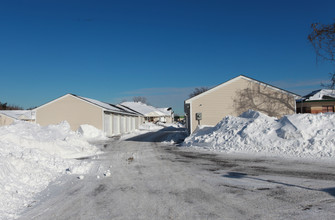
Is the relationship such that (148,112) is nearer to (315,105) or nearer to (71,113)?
(71,113)

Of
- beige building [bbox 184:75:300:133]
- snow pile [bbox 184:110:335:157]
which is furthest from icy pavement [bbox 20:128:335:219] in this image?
beige building [bbox 184:75:300:133]

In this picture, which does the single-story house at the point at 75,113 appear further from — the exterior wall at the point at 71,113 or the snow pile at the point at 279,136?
the snow pile at the point at 279,136

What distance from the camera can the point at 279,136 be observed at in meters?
13.9

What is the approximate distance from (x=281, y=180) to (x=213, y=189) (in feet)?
7.17

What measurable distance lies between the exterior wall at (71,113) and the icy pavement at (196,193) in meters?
20.1

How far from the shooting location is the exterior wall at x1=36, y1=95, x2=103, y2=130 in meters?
29.0

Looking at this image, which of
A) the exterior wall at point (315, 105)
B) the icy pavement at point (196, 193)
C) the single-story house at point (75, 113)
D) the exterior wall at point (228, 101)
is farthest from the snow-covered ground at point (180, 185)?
the exterior wall at point (315, 105)

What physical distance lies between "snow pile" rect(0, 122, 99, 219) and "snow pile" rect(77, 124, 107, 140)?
11.4 meters

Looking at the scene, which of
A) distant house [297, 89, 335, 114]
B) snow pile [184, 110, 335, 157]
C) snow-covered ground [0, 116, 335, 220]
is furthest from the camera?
distant house [297, 89, 335, 114]

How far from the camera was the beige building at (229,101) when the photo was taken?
22266 mm

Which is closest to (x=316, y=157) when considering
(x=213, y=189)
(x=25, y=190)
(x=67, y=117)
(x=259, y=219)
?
(x=213, y=189)

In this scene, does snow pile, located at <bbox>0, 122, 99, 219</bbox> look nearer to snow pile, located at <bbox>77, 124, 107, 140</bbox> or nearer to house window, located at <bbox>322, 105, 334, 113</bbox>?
snow pile, located at <bbox>77, 124, 107, 140</bbox>

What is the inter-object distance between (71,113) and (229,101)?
18141 millimetres

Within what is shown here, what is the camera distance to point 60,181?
8203 mm
